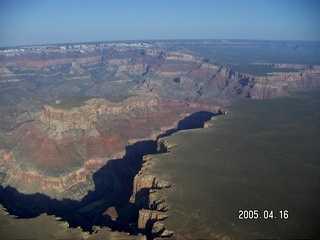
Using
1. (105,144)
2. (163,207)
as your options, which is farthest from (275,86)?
(163,207)

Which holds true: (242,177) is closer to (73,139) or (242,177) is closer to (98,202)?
(98,202)

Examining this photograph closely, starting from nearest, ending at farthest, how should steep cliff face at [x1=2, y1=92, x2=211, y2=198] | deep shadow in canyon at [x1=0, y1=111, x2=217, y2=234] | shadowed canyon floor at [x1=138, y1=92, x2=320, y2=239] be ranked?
shadowed canyon floor at [x1=138, y1=92, x2=320, y2=239]
deep shadow in canyon at [x1=0, y1=111, x2=217, y2=234]
steep cliff face at [x1=2, y1=92, x2=211, y2=198]
